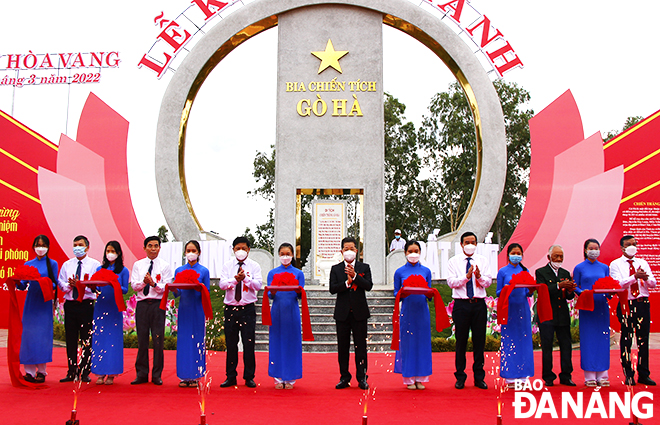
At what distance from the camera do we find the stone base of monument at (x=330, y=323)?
Answer: 9.69 metres

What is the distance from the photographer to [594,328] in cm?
641

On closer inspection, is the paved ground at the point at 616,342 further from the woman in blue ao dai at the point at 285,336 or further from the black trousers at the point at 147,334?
the woman in blue ao dai at the point at 285,336

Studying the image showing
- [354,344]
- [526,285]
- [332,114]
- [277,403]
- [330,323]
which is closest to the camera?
[277,403]

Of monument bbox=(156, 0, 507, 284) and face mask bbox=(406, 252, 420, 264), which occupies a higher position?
monument bbox=(156, 0, 507, 284)

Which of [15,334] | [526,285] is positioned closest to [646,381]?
[526,285]

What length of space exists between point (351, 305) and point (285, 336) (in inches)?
31.5

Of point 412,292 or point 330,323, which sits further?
point 330,323

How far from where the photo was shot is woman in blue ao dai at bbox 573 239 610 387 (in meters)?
6.25

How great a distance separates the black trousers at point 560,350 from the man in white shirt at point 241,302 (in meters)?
3.27

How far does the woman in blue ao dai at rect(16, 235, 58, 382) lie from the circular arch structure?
724 cm

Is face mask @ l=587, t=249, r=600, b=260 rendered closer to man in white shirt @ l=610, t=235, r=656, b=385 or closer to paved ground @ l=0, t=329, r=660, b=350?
man in white shirt @ l=610, t=235, r=656, b=385

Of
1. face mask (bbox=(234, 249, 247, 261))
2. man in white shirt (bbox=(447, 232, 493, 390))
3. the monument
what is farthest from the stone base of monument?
face mask (bbox=(234, 249, 247, 261))

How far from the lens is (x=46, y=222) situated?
13016mm

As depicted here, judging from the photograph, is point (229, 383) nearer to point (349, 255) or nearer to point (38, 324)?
point (349, 255)
